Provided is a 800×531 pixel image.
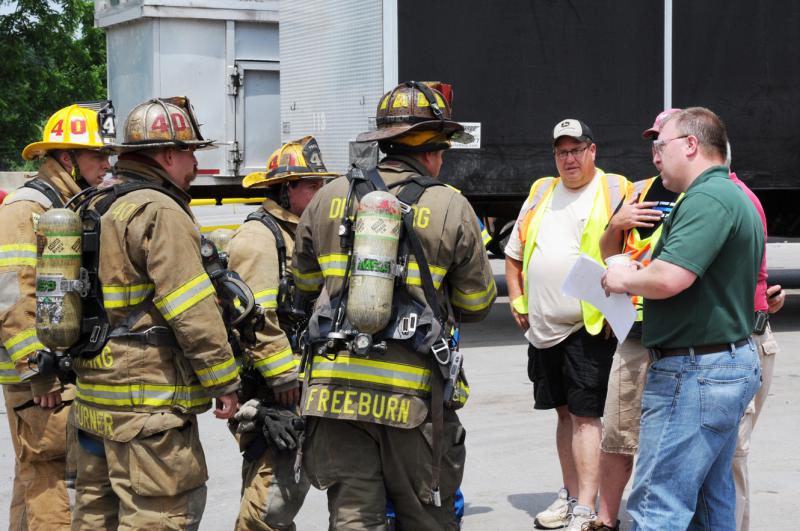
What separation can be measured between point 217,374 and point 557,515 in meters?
2.30

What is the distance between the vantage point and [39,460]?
16.3 ft

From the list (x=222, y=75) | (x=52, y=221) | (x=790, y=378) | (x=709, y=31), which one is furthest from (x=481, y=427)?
(x=222, y=75)

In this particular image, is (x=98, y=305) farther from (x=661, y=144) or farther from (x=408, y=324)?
(x=661, y=144)

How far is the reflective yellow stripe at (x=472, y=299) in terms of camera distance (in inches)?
163

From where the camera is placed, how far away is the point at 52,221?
4047mm

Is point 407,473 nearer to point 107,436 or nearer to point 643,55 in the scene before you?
point 107,436

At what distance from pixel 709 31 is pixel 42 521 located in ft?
26.3

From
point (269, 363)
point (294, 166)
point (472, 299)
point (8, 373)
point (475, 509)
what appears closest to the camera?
point (472, 299)

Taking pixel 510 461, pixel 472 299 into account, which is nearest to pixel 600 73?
pixel 510 461

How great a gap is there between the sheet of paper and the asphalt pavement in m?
1.72

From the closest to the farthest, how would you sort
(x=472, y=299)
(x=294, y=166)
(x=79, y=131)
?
(x=472, y=299), (x=294, y=166), (x=79, y=131)

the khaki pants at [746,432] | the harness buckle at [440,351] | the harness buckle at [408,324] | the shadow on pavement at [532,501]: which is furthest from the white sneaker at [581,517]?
the harness buckle at [408,324]

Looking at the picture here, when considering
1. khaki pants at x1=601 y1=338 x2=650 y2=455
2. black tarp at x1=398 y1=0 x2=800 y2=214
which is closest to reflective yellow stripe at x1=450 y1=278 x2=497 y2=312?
khaki pants at x1=601 y1=338 x2=650 y2=455

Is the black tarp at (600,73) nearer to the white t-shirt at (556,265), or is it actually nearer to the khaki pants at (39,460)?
the white t-shirt at (556,265)
